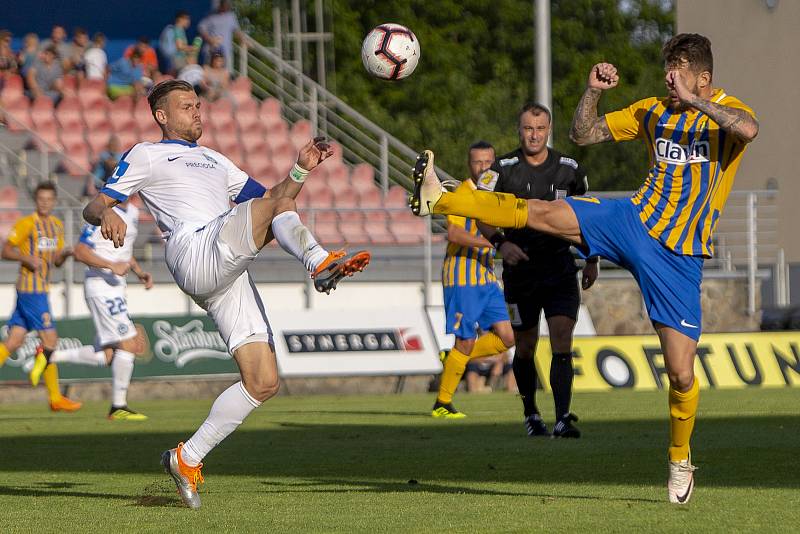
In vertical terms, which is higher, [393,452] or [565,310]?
[565,310]

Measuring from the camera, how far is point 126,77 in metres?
25.0

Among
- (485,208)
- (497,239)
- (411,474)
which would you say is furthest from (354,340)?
(485,208)

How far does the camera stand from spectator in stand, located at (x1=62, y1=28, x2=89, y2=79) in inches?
966

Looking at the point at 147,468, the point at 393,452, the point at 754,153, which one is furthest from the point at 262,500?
the point at 754,153

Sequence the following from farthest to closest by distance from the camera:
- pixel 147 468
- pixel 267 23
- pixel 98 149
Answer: pixel 267 23 < pixel 98 149 < pixel 147 468

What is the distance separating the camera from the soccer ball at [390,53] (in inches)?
393

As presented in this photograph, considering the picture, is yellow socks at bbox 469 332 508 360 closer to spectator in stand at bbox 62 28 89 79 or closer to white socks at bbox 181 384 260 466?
white socks at bbox 181 384 260 466

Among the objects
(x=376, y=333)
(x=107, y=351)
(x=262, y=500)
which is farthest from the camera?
(x=376, y=333)

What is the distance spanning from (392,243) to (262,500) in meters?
14.3

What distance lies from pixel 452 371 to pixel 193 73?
13.0m

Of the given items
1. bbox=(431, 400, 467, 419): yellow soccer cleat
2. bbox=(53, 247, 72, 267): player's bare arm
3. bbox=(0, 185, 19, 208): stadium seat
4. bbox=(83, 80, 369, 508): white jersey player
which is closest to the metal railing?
bbox=(0, 185, 19, 208): stadium seat

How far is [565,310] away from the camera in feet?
34.9

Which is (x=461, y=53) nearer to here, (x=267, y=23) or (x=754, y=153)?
(x=267, y=23)

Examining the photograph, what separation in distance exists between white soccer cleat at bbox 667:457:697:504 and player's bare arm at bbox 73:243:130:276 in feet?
28.1
